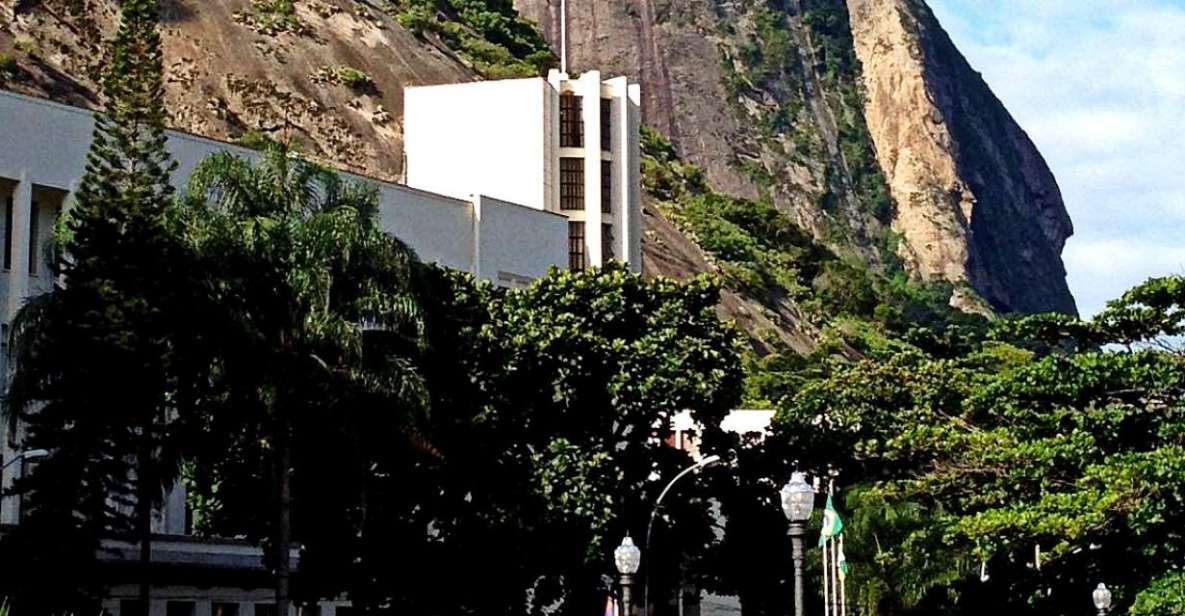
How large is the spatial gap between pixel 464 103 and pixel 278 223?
1363 inches

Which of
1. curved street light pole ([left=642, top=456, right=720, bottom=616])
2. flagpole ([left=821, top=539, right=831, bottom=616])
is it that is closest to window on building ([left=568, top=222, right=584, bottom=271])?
flagpole ([left=821, top=539, right=831, bottom=616])

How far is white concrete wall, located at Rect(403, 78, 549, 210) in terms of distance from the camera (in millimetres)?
75500

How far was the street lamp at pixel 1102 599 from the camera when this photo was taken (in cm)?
4028

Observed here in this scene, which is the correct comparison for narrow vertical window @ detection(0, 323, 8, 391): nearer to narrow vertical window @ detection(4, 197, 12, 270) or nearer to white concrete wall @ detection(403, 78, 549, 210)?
narrow vertical window @ detection(4, 197, 12, 270)

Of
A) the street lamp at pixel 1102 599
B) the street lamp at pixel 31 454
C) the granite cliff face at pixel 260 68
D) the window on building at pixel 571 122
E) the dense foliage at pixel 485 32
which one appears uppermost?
the dense foliage at pixel 485 32

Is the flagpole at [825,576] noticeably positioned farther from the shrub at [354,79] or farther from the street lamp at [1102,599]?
the shrub at [354,79]

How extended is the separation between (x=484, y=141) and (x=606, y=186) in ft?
14.2

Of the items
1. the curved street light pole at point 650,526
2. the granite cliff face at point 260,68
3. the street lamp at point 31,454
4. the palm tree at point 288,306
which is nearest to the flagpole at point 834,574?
the curved street light pole at point 650,526

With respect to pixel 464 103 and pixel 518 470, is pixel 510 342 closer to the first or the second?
pixel 518 470

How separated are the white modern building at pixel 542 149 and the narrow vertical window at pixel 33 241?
2517 centimetres

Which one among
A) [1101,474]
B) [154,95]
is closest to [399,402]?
[154,95]

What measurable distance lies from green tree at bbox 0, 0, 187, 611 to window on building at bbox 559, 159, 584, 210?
109ft

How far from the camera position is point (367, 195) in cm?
4406

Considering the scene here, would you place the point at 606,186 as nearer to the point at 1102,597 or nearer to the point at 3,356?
the point at 3,356
